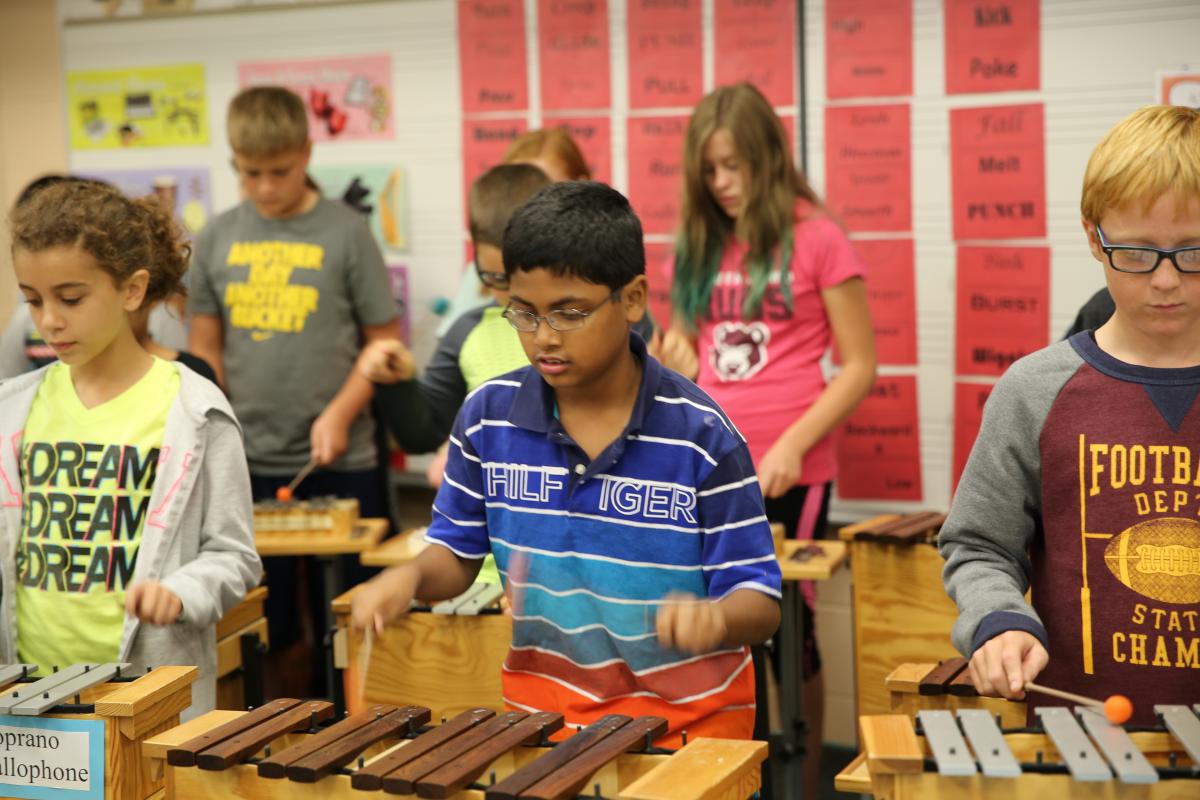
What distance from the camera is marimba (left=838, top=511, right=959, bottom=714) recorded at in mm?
3828

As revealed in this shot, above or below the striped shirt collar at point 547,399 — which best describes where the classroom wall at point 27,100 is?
above

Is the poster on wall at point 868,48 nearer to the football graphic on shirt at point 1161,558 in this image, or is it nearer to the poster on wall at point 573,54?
the poster on wall at point 573,54

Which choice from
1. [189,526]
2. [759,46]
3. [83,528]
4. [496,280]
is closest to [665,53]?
[759,46]

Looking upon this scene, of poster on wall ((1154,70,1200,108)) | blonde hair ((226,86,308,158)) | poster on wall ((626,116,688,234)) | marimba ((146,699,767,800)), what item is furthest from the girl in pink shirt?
marimba ((146,699,767,800))

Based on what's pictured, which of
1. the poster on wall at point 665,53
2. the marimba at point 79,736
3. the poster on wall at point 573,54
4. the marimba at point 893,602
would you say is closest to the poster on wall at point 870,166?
the poster on wall at point 665,53

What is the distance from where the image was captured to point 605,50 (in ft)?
16.7

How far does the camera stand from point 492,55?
5301mm

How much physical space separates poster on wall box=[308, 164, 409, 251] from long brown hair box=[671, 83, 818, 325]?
1602mm

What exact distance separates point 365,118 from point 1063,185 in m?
2.68

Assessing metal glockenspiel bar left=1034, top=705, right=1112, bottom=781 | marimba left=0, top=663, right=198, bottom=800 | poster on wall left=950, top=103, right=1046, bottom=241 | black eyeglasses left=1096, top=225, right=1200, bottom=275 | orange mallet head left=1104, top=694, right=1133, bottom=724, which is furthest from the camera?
poster on wall left=950, top=103, right=1046, bottom=241

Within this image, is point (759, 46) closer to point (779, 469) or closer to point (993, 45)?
point (993, 45)

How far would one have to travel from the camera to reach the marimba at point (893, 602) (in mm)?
3828

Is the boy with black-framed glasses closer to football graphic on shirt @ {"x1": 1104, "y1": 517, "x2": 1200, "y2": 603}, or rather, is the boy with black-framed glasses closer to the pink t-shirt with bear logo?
football graphic on shirt @ {"x1": 1104, "y1": 517, "x2": 1200, "y2": 603}

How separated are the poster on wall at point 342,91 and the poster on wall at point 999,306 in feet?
7.61
